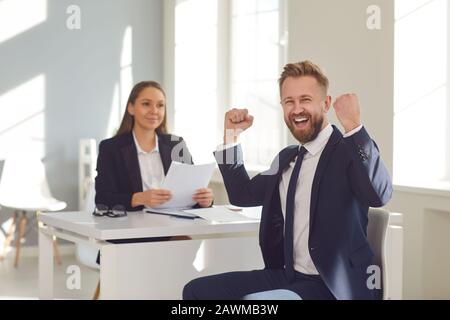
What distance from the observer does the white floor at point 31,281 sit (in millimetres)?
5273

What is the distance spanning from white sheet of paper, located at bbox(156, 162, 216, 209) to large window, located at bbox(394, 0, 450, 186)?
158 centimetres

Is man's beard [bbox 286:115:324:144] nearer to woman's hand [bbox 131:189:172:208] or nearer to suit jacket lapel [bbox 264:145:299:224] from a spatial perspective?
suit jacket lapel [bbox 264:145:299:224]

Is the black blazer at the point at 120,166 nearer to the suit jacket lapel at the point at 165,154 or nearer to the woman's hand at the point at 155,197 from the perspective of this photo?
the suit jacket lapel at the point at 165,154

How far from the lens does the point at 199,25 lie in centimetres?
699

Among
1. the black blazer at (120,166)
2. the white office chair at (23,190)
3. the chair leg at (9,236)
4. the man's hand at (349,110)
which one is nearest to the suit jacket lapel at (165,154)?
the black blazer at (120,166)

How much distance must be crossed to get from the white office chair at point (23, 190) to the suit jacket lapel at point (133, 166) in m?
2.46

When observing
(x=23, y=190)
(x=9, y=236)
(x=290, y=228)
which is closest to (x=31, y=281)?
(x=9, y=236)

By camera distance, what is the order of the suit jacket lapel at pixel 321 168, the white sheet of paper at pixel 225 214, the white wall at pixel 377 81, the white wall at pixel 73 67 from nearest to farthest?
the suit jacket lapel at pixel 321 168
the white sheet of paper at pixel 225 214
the white wall at pixel 377 81
the white wall at pixel 73 67

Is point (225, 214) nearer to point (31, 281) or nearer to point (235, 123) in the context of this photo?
point (235, 123)

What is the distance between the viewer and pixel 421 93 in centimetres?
481
